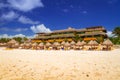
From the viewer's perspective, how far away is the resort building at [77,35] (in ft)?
151

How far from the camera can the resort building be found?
46094mm

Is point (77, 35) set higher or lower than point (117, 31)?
lower

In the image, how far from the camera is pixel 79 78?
7.54 metres

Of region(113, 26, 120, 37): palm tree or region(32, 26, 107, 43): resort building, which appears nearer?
region(32, 26, 107, 43): resort building

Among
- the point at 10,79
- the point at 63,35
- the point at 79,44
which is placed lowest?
the point at 10,79

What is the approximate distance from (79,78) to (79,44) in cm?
2765

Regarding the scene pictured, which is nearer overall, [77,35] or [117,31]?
[77,35]

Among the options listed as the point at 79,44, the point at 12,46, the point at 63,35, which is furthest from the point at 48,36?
the point at 79,44

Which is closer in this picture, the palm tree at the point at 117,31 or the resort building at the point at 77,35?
the resort building at the point at 77,35

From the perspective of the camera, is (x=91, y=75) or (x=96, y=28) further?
(x=96, y=28)

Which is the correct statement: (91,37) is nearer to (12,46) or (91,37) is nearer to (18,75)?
(12,46)

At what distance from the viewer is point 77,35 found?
166ft

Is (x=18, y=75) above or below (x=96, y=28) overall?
below

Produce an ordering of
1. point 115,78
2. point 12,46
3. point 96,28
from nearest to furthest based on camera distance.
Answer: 1. point 115,78
2. point 12,46
3. point 96,28
